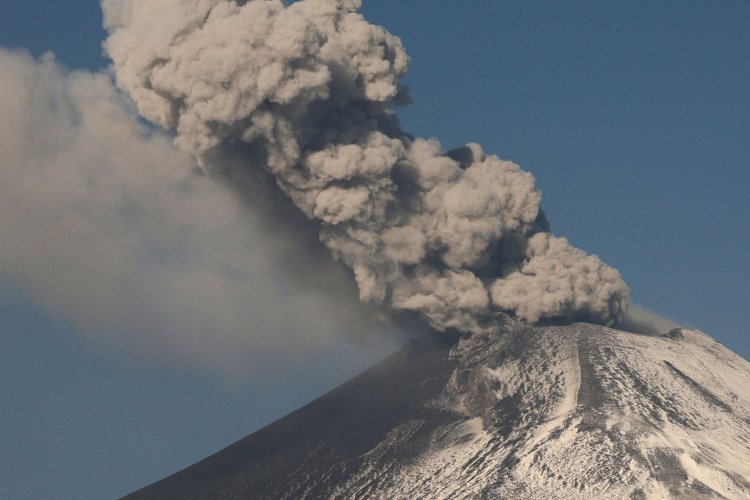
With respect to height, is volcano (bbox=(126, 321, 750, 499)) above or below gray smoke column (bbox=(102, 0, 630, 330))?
below

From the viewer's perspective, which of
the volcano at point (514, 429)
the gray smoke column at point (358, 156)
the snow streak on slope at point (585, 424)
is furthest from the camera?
the gray smoke column at point (358, 156)

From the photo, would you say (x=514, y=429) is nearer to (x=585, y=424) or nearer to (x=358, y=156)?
(x=585, y=424)

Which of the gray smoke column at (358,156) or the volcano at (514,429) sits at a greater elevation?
the gray smoke column at (358,156)

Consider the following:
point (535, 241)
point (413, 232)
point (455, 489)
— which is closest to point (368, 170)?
point (413, 232)

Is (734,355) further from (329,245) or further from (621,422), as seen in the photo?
(329,245)

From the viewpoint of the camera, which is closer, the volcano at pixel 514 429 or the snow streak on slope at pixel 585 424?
the snow streak on slope at pixel 585 424

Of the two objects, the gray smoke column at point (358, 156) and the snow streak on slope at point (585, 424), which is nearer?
the snow streak on slope at point (585, 424)

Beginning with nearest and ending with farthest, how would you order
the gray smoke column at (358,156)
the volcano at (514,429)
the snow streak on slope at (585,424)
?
the snow streak on slope at (585,424), the volcano at (514,429), the gray smoke column at (358,156)
